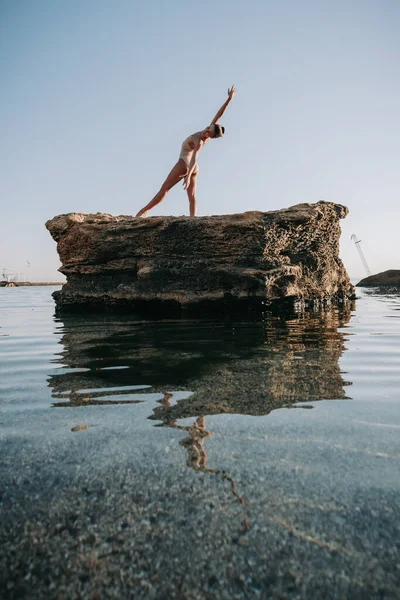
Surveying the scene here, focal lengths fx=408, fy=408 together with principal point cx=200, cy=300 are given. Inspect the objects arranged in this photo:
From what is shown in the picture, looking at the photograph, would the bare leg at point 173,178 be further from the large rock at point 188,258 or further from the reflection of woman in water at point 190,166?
the large rock at point 188,258

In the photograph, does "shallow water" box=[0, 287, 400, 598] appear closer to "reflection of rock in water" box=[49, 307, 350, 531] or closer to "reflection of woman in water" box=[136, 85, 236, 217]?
"reflection of rock in water" box=[49, 307, 350, 531]

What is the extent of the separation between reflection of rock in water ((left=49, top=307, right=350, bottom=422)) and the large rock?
1.90 metres

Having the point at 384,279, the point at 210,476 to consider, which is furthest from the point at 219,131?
the point at 384,279

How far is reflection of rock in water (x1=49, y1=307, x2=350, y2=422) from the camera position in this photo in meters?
2.36

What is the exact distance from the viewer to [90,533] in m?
1.09

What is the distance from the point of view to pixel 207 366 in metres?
3.26

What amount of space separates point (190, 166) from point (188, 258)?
6.75ft

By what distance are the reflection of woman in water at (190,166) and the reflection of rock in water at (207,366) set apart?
384 centimetres

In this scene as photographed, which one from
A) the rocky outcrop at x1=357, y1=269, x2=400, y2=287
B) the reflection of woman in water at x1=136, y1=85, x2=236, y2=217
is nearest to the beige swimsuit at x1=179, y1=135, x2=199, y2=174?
the reflection of woman in water at x1=136, y1=85, x2=236, y2=217

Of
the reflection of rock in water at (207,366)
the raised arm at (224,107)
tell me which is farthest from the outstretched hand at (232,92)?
the reflection of rock in water at (207,366)

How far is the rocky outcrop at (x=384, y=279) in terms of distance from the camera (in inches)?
1153

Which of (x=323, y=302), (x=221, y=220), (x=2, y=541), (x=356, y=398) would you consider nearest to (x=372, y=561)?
(x=2, y=541)

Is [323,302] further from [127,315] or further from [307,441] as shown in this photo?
[307,441]

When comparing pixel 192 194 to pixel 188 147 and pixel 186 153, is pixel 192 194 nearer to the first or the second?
pixel 186 153
